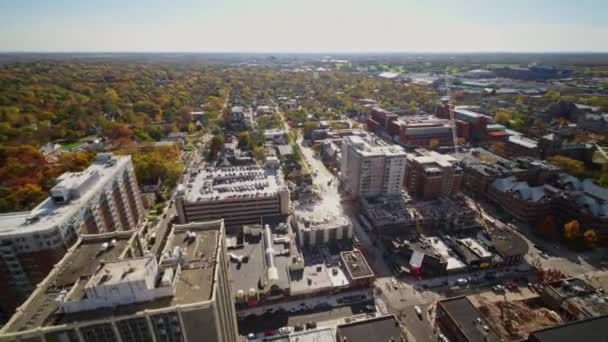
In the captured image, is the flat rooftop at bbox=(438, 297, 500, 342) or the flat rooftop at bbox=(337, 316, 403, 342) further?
the flat rooftop at bbox=(438, 297, 500, 342)

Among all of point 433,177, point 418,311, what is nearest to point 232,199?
point 418,311

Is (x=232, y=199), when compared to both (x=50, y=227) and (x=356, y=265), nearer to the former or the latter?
(x=356, y=265)

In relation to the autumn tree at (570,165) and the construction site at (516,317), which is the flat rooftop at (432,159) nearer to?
the autumn tree at (570,165)

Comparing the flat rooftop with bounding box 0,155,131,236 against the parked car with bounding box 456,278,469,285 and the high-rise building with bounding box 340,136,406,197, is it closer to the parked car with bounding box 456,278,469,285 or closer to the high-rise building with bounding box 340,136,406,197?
the high-rise building with bounding box 340,136,406,197

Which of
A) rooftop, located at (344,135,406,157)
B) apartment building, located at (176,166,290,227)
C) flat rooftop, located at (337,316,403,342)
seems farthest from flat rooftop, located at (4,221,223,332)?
rooftop, located at (344,135,406,157)

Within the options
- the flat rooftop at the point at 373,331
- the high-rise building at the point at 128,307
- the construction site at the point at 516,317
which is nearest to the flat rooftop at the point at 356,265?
the flat rooftop at the point at 373,331

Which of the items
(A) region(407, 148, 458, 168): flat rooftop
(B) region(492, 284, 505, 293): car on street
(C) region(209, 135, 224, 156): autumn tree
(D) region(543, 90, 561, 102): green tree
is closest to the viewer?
(B) region(492, 284, 505, 293): car on street

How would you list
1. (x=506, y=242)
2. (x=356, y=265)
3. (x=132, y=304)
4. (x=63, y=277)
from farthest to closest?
(x=506, y=242), (x=356, y=265), (x=63, y=277), (x=132, y=304)
